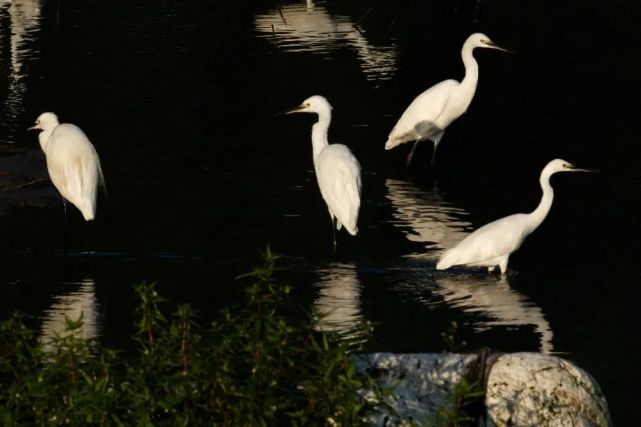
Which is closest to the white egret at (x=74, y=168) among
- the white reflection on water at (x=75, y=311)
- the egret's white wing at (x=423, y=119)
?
the white reflection on water at (x=75, y=311)

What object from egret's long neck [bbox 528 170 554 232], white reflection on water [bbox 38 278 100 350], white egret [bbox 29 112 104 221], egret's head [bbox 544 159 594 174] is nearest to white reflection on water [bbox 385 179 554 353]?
egret's long neck [bbox 528 170 554 232]

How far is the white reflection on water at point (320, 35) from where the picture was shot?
17797 millimetres

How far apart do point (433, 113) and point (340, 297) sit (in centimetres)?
485

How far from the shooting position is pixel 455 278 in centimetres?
1014

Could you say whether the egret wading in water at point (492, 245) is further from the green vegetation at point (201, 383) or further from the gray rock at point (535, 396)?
the green vegetation at point (201, 383)

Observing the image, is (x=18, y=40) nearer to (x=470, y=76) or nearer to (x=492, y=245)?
(x=470, y=76)

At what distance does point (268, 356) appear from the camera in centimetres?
504

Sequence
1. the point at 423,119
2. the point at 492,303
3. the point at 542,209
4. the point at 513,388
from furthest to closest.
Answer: the point at 423,119, the point at 542,209, the point at 492,303, the point at 513,388

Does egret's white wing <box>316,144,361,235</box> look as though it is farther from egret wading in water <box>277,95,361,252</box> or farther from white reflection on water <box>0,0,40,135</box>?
white reflection on water <box>0,0,40,135</box>

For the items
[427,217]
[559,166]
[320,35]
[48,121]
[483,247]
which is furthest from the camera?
[320,35]

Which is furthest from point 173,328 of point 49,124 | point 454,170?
point 454,170

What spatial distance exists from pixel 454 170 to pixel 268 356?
342 inches

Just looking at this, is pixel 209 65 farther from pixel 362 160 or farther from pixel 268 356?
pixel 268 356

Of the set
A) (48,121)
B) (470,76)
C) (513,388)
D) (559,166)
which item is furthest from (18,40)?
(513,388)
